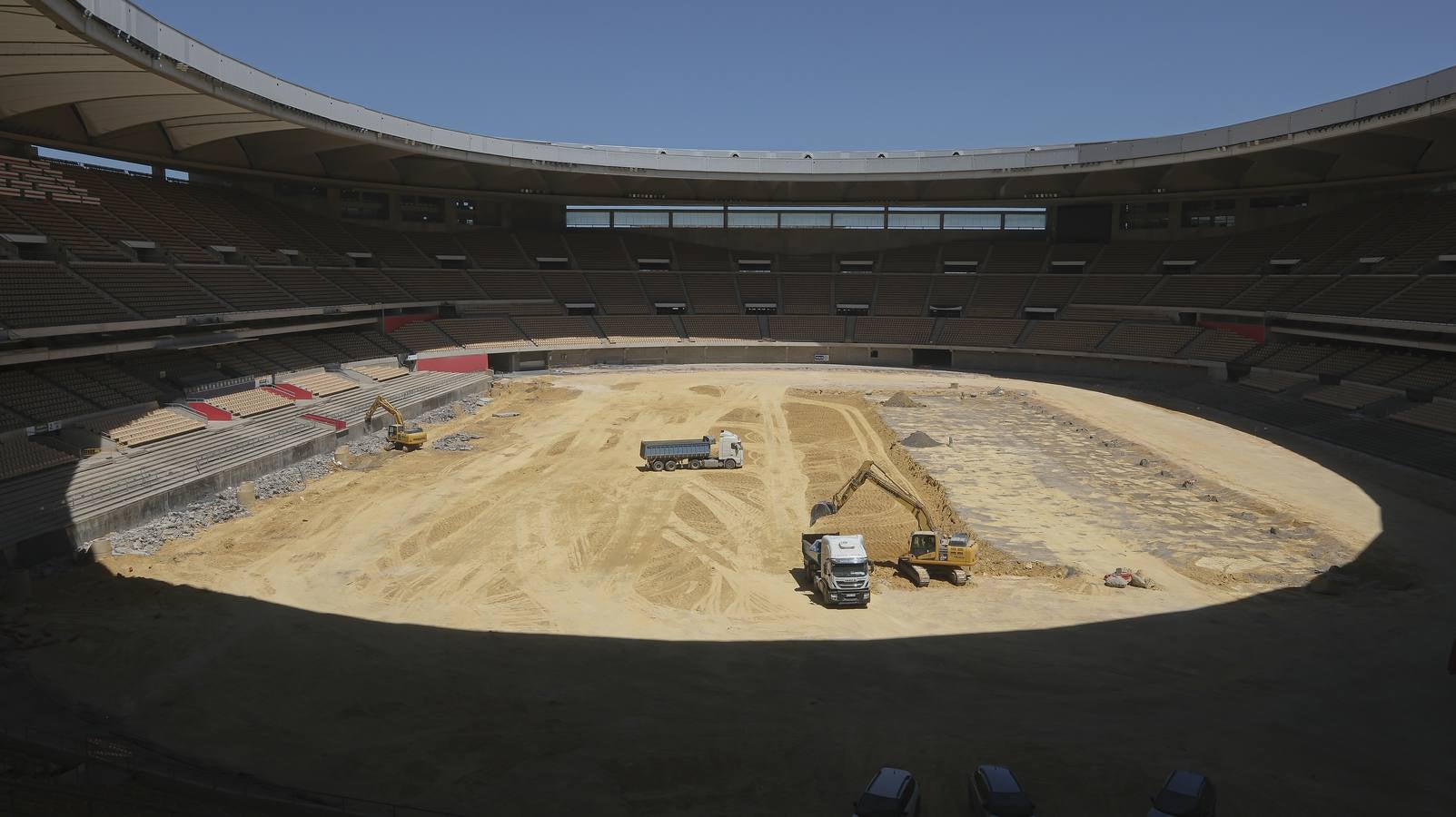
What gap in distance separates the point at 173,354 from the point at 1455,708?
132 feet

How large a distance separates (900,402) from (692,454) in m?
16.5

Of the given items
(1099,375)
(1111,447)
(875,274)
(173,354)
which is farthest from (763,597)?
(875,274)

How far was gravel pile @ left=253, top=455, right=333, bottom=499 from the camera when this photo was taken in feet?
89.2

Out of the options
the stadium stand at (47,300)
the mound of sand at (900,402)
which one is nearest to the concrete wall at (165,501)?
the stadium stand at (47,300)

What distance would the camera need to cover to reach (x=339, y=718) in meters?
13.2

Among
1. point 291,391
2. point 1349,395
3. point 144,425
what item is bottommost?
point 144,425

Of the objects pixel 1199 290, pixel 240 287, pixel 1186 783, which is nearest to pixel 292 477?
pixel 240 287

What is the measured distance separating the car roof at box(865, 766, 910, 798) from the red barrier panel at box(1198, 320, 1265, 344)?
4475 cm

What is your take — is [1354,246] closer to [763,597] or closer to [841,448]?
[841,448]

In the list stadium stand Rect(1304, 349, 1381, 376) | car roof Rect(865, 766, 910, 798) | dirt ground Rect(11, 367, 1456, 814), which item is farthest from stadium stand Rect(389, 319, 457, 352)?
stadium stand Rect(1304, 349, 1381, 376)

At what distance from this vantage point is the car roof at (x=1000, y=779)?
10.4 meters

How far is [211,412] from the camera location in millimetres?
30906

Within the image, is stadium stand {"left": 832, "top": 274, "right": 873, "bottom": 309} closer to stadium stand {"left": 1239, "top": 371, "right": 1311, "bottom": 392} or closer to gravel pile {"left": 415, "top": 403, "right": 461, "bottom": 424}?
stadium stand {"left": 1239, "top": 371, "right": 1311, "bottom": 392}

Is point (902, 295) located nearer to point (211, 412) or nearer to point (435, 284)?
point (435, 284)
